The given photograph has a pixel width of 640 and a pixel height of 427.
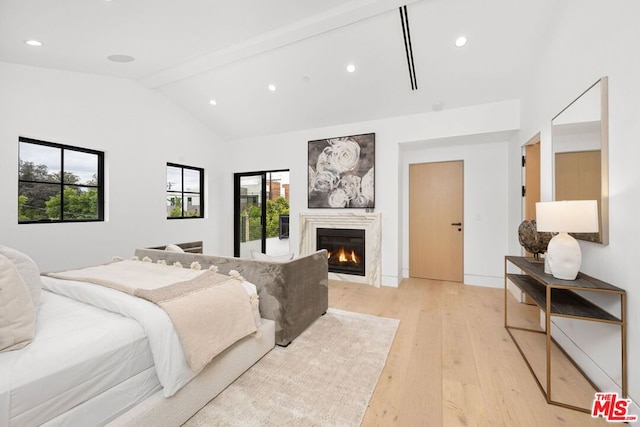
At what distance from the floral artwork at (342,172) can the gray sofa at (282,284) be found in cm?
193

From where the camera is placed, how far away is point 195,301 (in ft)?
5.34

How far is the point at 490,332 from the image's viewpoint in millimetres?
2609

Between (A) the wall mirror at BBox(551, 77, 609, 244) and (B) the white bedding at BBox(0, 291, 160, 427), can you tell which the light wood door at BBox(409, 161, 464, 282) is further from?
(B) the white bedding at BBox(0, 291, 160, 427)

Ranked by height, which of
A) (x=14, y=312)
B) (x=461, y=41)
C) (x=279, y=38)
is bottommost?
(x=14, y=312)

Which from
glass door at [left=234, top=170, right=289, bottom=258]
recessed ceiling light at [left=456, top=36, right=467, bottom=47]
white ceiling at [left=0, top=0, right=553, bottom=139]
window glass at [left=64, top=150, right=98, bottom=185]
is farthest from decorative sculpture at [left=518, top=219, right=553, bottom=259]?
window glass at [left=64, top=150, right=98, bottom=185]

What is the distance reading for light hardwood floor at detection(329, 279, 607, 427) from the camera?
156 cm

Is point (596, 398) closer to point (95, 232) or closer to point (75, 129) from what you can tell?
point (95, 232)

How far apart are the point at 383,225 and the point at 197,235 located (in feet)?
11.2

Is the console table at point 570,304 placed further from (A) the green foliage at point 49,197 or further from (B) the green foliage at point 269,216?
(A) the green foliage at point 49,197

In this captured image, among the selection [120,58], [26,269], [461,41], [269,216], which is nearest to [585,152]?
[461,41]

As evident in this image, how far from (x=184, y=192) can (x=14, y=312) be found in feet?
13.5

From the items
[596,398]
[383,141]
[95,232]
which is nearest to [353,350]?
[596,398]

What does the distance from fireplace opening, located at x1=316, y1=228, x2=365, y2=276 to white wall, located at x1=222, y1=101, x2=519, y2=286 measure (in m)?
0.39

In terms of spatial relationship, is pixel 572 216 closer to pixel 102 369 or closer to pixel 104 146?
pixel 102 369
